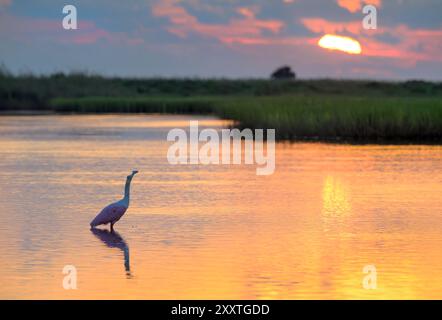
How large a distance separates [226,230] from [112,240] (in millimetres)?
1359

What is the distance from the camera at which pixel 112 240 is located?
10.9m

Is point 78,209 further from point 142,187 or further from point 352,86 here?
point 352,86

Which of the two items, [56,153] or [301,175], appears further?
[56,153]

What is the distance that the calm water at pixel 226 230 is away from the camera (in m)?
8.74

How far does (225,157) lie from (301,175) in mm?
4472

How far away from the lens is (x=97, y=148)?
2566 centimetres

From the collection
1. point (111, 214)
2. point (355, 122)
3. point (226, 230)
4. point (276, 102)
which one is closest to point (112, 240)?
point (111, 214)

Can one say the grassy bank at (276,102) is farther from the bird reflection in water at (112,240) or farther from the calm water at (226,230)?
the bird reflection in water at (112,240)

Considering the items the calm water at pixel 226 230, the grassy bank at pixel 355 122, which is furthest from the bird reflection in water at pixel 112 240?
the grassy bank at pixel 355 122

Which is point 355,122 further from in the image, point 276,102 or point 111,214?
point 111,214

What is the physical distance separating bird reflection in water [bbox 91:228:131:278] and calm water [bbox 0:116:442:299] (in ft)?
0.10

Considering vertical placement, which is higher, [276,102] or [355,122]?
[276,102]

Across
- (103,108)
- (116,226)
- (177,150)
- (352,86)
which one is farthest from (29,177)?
(352,86)

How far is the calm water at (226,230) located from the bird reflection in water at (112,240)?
0.03m
